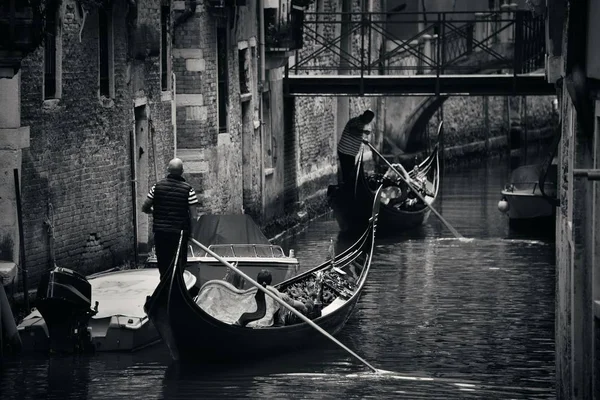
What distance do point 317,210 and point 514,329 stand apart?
32.3 ft

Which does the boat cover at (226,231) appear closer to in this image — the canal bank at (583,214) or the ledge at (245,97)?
the ledge at (245,97)

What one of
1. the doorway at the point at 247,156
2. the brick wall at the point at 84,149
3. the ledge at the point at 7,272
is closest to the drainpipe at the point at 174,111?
the brick wall at the point at 84,149

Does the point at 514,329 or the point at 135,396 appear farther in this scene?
the point at 514,329

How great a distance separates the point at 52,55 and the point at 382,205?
835 cm

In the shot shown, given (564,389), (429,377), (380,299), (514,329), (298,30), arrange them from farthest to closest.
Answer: (298,30) < (380,299) < (514,329) < (429,377) < (564,389)

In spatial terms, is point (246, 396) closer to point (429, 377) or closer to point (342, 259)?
point (429, 377)

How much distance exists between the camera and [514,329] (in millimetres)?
14219

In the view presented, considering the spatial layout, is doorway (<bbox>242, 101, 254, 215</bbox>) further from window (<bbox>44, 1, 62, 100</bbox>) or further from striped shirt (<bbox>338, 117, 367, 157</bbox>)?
window (<bbox>44, 1, 62, 100</bbox>)

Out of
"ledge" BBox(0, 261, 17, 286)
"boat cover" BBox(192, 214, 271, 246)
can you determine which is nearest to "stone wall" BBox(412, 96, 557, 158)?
"boat cover" BBox(192, 214, 271, 246)

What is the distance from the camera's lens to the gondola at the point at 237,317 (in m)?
11.5

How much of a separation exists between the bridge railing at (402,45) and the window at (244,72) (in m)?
1.78

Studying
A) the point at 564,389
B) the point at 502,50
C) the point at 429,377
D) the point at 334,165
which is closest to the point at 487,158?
the point at 502,50

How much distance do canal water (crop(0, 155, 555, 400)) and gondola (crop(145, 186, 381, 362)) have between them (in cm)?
13

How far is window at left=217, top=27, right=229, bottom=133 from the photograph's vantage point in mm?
18875
